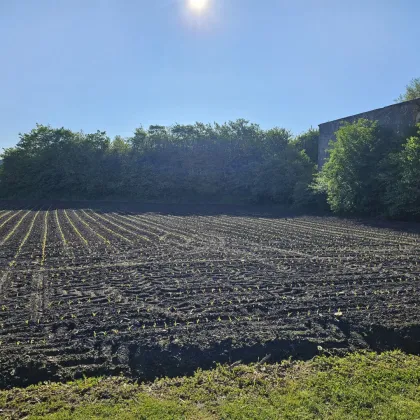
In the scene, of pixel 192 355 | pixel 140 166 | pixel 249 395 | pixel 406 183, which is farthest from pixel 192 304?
pixel 140 166

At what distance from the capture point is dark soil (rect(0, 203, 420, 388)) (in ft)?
15.0

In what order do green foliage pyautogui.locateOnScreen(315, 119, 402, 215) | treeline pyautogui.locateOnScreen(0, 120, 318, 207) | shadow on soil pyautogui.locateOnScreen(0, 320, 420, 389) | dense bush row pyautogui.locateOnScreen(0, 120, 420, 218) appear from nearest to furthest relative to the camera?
shadow on soil pyautogui.locateOnScreen(0, 320, 420, 389) < green foliage pyautogui.locateOnScreen(315, 119, 402, 215) < dense bush row pyautogui.locateOnScreen(0, 120, 420, 218) < treeline pyautogui.locateOnScreen(0, 120, 318, 207)

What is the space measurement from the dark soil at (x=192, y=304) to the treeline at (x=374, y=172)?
20.7 ft

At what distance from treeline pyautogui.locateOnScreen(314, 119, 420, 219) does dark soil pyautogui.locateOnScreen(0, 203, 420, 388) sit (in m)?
6.31

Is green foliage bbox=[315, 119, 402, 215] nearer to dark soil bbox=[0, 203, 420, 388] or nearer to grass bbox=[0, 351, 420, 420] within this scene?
dark soil bbox=[0, 203, 420, 388]

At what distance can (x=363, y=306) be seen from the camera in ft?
20.2

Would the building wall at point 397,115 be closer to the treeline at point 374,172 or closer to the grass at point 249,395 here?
the treeline at point 374,172

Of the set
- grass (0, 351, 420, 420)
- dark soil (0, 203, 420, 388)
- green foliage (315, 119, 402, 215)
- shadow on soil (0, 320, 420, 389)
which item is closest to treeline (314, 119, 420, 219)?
green foliage (315, 119, 402, 215)

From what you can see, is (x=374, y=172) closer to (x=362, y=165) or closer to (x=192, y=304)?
(x=362, y=165)

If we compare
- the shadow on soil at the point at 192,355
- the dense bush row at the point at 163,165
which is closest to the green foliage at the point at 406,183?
the dense bush row at the point at 163,165

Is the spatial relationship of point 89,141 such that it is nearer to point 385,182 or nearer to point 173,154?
point 173,154

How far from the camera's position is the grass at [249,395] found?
3.40m

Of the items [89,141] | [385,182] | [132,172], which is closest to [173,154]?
[132,172]

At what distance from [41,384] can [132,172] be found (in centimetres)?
3173
